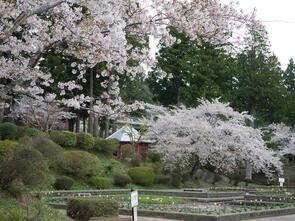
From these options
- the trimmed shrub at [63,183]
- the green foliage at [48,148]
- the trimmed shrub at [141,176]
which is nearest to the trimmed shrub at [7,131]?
the green foliage at [48,148]

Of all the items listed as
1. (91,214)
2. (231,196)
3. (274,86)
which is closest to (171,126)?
(231,196)

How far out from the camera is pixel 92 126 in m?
35.9

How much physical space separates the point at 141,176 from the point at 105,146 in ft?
13.3

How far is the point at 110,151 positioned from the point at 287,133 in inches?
779

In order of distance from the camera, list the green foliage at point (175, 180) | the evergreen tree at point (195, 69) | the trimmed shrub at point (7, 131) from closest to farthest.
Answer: the trimmed shrub at point (7, 131)
the green foliage at point (175, 180)
the evergreen tree at point (195, 69)

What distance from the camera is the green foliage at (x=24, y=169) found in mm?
10453

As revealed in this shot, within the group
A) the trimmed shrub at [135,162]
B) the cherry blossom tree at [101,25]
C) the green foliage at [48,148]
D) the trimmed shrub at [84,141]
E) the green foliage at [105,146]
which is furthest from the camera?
the trimmed shrub at [135,162]

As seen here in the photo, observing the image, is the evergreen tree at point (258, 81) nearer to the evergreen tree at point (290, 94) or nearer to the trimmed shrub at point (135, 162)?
the evergreen tree at point (290, 94)

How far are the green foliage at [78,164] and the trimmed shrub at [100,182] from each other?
1.71 ft

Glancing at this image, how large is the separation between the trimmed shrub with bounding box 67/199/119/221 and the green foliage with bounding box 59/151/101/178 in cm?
1303

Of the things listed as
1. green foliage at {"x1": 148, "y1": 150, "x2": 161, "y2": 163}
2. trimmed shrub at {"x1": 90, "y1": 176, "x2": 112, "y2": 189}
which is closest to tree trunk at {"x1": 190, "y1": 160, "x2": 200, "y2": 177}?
green foliage at {"x1": 148, "y1": 150, "x2": 161, "y2": 163}

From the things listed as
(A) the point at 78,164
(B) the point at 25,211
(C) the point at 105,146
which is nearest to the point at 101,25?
(B) the point at 25,211

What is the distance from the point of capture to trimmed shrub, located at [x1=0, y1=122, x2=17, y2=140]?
25.1 m

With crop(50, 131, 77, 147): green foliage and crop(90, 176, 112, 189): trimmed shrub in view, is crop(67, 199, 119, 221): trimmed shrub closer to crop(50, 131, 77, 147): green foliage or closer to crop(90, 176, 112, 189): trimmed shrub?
crop(90, 176, 112, 189): trimmed shrub
